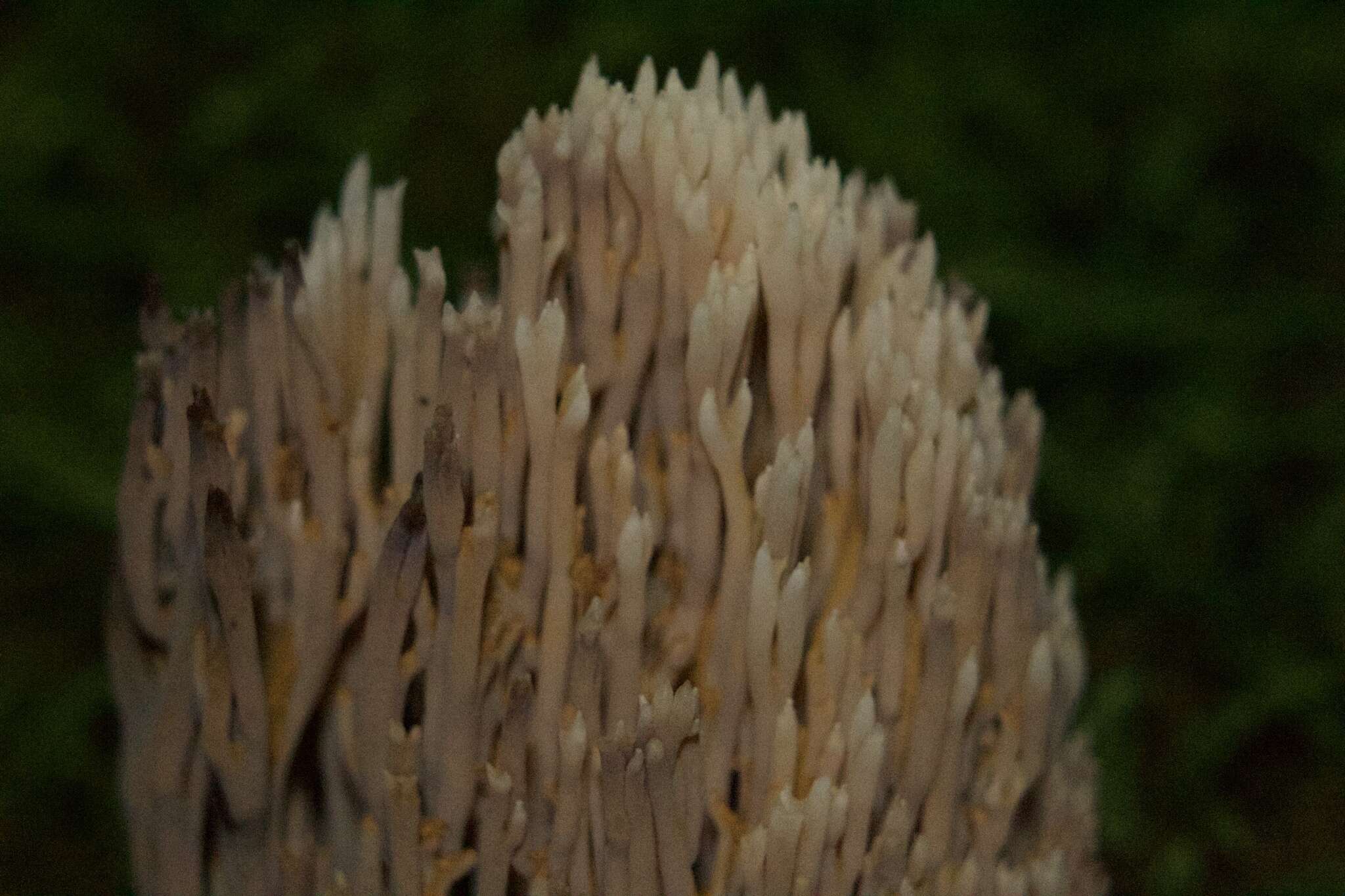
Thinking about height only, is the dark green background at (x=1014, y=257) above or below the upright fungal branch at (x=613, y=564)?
above

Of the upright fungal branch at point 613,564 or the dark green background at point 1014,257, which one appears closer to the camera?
the upright fungal branch at point 613,564

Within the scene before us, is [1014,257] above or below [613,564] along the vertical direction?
above

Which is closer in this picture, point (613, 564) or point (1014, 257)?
point (613, 564)

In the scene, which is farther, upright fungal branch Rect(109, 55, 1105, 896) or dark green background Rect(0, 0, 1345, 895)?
dark green background Rect(0, 0, 1345, 895)

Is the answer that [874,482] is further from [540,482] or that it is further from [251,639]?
[251,639]

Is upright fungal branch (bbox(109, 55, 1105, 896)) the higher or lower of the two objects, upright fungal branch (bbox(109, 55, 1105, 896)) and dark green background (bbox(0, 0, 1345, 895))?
the lower
